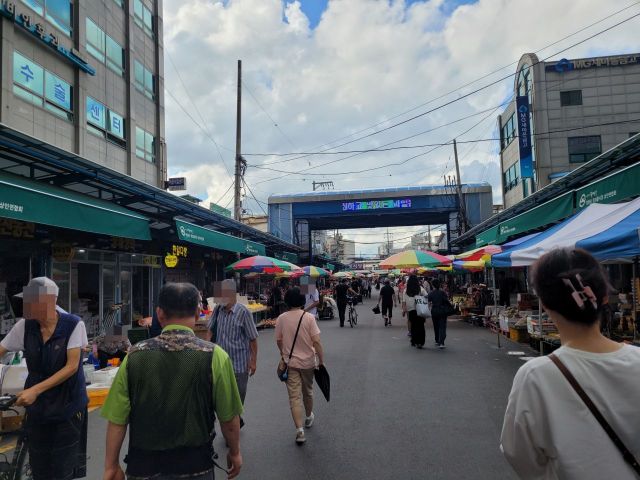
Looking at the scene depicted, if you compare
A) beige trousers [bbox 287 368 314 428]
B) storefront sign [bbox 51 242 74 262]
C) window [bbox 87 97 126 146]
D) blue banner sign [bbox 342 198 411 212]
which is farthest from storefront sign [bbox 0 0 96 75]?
blue banner sign [bbox 342 198 411 212]

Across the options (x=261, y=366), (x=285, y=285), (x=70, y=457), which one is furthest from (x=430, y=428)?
(x=285, y=285)

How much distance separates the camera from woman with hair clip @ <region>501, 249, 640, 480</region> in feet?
5.36

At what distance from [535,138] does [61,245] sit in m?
24.1

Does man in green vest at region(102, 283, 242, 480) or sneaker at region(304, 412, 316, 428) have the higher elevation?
man in green vest at region(102, 283, 242, 480)

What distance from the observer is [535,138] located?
1029 inches

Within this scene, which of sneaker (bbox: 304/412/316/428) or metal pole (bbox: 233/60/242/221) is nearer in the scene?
sneaker (bbox: 304/412/316/428)

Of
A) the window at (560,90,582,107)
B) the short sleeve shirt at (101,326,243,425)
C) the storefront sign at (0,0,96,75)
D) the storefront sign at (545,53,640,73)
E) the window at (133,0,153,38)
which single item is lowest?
the short sleeve shirt at (101,326,243,425)

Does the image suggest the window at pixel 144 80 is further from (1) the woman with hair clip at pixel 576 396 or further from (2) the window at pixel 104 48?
(1) the woman with hair clip at pixel 576 396

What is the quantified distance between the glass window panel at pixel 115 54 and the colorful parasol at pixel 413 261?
1557 cm

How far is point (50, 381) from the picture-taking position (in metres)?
3.25

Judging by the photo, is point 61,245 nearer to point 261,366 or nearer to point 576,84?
point 261,366

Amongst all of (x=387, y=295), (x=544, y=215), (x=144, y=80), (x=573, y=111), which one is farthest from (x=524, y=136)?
(x=144, y=80)

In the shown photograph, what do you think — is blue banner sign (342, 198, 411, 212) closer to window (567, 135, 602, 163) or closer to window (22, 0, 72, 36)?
A: window (567, 135, 602, 163)

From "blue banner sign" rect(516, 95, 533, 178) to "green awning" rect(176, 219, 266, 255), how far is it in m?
15.7
